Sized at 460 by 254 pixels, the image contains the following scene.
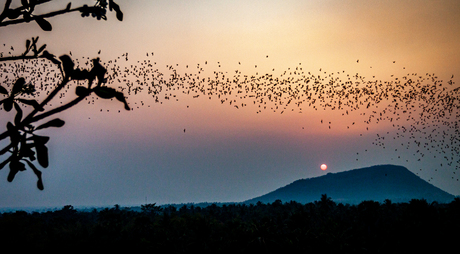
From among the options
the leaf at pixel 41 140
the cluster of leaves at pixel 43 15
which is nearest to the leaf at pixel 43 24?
the cluster of leaves at pixel 43 15

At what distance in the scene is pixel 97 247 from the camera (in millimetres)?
Result: 47750

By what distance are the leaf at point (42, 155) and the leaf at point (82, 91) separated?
46 centimetres

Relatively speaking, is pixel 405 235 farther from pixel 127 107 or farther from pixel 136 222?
pixel 127 107

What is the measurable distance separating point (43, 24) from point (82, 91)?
3.77 feet

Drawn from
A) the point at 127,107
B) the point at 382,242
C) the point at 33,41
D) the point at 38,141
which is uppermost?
the point at 33,41

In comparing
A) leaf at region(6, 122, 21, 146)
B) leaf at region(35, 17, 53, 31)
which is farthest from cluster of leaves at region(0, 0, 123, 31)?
leaf at region(6, 122, 21, 146)

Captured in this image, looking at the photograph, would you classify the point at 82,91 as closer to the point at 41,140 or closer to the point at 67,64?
the point at 67,64

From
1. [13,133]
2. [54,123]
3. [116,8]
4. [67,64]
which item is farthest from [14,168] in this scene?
[116,8]

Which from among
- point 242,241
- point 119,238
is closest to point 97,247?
point 119,238

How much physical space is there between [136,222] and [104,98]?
6745 cm

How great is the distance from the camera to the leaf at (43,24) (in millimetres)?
3682

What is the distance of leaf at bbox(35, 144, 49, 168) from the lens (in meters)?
2.92

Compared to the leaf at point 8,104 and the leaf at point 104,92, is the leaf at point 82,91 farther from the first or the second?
the leaf at point 8,104

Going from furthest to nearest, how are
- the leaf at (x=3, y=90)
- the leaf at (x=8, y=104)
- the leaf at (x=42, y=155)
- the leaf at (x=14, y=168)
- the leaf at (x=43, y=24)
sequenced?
the leaf at (x=43, y=24) < the leaf at (x=3, y=90) < the leaf at (x=8, y=104) < the leaf at (x=14, y=168) < the leaf at (x=42, y=155)
